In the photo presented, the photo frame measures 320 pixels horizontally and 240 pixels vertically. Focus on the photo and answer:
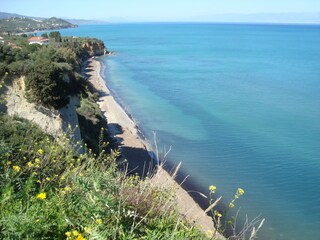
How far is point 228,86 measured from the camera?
49844 millimetres

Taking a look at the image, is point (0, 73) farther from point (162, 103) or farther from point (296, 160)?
point (162, 103)

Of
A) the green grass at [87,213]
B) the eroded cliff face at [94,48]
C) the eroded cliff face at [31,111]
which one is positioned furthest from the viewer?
the eroded cliff face at [94,48]

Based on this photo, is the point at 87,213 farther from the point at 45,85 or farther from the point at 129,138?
the point at 129,138

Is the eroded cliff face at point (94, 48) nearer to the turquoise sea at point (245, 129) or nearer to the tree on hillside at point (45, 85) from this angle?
the turquoise sea at point (245, 129)

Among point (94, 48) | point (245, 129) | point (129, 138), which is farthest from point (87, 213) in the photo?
point (94, 48)

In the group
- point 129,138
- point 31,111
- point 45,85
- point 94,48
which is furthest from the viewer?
point 94,48

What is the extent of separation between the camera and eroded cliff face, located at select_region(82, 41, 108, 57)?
279ft

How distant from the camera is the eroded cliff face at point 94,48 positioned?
85062mm

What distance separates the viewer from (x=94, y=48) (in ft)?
287

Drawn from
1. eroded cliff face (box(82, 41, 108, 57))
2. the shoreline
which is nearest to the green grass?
the shoreline

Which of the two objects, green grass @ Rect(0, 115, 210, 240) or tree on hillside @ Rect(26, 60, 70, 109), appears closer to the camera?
green grass @ Rect(0, 115, 210, 240)

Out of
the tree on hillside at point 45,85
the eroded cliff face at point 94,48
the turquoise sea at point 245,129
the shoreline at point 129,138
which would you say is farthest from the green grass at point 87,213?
the eroded cliff face at point 94,48

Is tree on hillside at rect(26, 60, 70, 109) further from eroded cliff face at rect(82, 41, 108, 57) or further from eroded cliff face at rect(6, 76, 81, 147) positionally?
eroded cliff face at rect(82, 41, 108, 57)

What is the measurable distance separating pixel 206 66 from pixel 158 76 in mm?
15332
